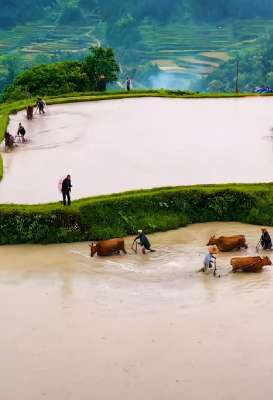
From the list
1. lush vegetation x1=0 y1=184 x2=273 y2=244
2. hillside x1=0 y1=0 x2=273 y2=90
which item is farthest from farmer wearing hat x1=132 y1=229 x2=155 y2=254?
hillside x1=0 y1=0 x2=273 y2=90

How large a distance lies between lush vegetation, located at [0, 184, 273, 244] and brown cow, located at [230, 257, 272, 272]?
3592 millimetres

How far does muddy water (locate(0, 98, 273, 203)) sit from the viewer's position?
23.3 meters

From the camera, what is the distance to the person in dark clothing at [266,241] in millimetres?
19003

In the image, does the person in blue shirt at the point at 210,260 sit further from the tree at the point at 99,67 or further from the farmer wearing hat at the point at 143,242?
the tree at the point at 99,67

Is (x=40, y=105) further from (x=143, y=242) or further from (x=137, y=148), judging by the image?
(x=143, y=242)

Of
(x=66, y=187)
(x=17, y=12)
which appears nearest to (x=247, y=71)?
(x=17, y=12)

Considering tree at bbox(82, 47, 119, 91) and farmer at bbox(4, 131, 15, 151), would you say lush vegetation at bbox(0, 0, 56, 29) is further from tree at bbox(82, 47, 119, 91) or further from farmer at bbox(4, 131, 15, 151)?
farmer at bbox(4, 131, 15, 151)

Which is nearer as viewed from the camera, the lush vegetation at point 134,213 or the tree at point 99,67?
the lush vegetation at point 134,213

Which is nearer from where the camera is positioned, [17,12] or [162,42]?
[162,42]

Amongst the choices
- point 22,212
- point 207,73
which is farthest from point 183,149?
point 207,73

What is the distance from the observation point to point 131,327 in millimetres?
15281

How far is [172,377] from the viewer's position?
13.5 metres

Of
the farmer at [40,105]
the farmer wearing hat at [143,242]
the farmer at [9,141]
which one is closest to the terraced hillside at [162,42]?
the farmer at [40,105]

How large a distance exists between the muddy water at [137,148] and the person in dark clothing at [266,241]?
433 cm
